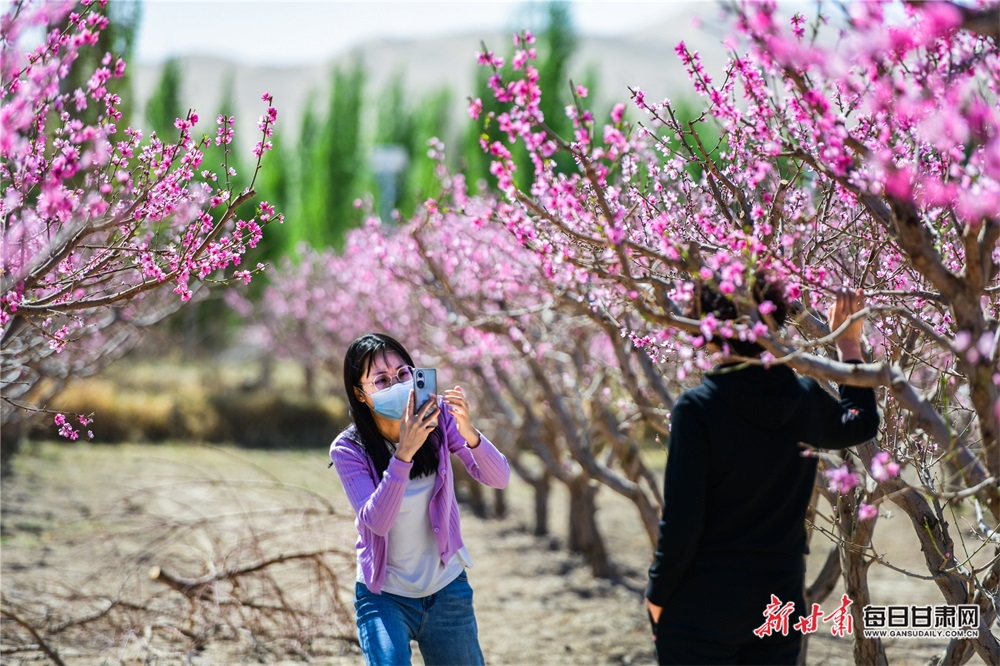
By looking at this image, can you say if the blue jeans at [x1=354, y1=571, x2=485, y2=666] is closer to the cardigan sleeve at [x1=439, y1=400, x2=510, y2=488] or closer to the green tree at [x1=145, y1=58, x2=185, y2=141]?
the cardigan sleeve at [x1=439, y1=400, x2=510, y2=488]

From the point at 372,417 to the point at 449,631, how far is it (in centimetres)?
70

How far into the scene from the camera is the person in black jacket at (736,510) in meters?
2.52

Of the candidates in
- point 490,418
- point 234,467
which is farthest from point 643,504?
point 234,467

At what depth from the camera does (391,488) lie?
304 cm

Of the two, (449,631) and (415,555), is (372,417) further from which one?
(449,631)

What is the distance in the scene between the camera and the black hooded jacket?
253 cm

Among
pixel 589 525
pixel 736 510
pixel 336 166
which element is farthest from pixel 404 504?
pixel 336 166

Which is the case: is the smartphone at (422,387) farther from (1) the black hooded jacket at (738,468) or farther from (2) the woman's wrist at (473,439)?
(1) the black hooded jacket at (738,468)

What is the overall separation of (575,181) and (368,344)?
1.38 meters

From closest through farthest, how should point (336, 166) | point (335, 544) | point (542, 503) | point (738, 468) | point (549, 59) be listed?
point (738, 468)
point (335, 544)
point (542, 503)
point (549, 59)
point (336, 166)

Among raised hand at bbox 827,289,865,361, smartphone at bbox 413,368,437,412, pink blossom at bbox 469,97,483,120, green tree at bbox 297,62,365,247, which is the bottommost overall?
smartphone at bbox 413,368,437,412

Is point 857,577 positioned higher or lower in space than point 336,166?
lower

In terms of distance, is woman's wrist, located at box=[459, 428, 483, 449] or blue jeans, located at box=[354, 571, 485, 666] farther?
woman's wrist, located at box=[459, 428, 483, 449]

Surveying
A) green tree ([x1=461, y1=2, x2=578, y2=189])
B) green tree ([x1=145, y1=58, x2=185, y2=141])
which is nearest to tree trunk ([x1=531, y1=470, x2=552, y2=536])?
green tree ([x1=461, y1=2, x2=578, y2=189])
